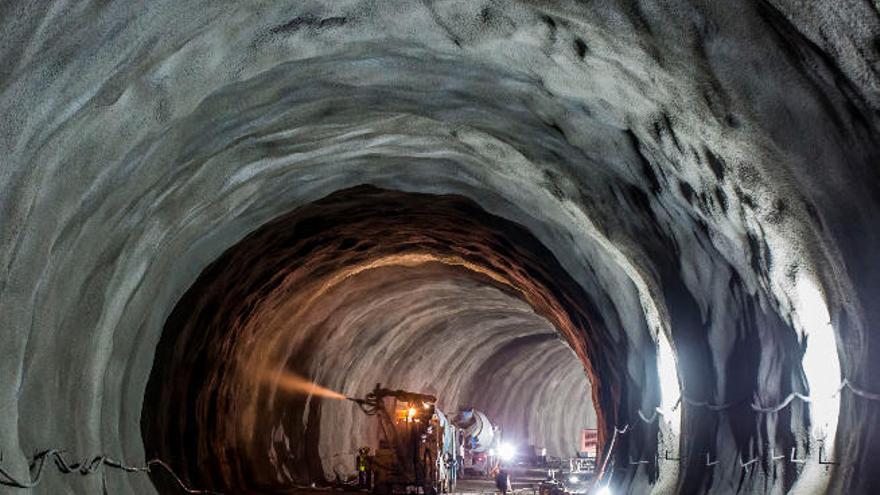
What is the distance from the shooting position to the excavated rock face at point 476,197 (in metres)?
6.11

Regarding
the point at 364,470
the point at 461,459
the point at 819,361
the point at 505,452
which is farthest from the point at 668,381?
the point at 505,452

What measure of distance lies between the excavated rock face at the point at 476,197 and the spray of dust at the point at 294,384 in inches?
96.8

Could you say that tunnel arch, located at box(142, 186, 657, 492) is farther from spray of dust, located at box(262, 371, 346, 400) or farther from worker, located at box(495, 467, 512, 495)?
worker, located at box(495, 467, 512, 495)

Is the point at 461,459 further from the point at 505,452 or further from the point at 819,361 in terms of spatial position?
the point at 819,361

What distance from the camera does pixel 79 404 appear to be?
934 cm

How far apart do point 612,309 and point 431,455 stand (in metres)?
8.99

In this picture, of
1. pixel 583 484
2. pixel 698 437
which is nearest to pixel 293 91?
pixel 698 437

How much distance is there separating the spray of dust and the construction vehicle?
1.07 metres

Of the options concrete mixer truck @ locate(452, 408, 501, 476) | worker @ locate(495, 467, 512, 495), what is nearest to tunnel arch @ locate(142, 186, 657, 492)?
worker @ locate(495, 467, 512, 495)

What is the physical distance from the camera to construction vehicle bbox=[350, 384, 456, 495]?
68.0ft

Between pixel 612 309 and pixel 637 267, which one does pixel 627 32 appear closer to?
pixel 637 267

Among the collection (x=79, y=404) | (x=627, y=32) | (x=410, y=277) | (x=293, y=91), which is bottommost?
(x=79, y=404)

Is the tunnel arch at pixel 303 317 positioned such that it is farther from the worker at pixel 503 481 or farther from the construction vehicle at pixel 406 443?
the worker at pixel 503 481

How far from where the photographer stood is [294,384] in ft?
62.7
